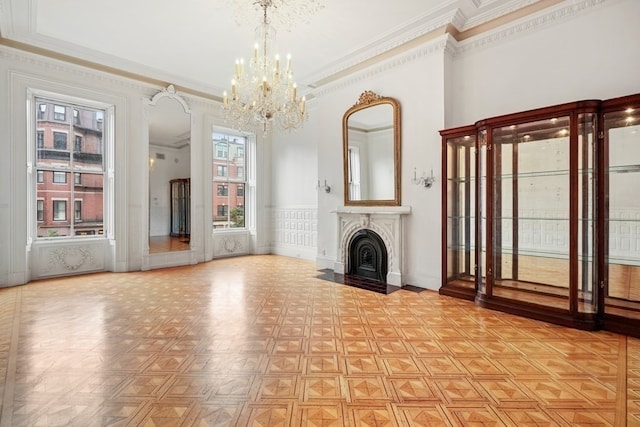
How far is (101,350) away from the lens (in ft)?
8.79

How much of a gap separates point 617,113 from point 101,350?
5272 millimetres

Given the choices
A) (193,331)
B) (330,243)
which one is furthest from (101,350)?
(330,243)

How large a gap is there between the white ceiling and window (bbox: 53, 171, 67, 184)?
78.6 inches

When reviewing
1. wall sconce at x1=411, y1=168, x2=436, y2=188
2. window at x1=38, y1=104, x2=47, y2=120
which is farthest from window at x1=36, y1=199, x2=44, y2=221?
wall sconce at x1=411, y1=168, x2=436, y2=188

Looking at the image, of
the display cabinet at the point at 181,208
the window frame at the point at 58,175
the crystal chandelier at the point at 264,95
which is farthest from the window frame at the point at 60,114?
the crystal chandelier at the point at 264,95

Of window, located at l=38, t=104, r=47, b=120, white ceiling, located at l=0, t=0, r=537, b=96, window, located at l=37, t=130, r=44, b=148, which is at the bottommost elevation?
window, located at l=37, t=130, r=44, b=148

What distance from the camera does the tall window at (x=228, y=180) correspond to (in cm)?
745

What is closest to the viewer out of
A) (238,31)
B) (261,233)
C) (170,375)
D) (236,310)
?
(170,375)

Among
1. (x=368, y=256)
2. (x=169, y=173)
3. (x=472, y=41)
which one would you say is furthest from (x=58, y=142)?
(x=472, y=41)

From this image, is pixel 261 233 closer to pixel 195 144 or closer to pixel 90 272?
pixel 195 144

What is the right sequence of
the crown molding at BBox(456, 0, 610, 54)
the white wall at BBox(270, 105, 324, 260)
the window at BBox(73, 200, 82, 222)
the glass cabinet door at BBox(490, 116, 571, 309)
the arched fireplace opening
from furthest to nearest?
the white wall at BBox(270, 105, 324, 260)
the window at BBox(73, 200, 82, 222)
the arched fireplace opening
the crown molding at BBox(456, 0, 610, 54)
the glass cabinet door at BBox(490, 116, 571, 309)

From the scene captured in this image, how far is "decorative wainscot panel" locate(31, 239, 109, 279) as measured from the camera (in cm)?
527

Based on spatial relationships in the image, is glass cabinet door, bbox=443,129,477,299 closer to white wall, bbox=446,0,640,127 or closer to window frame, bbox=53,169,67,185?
white wall, bbox=446,0,640,127

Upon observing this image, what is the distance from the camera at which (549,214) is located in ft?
11.6
